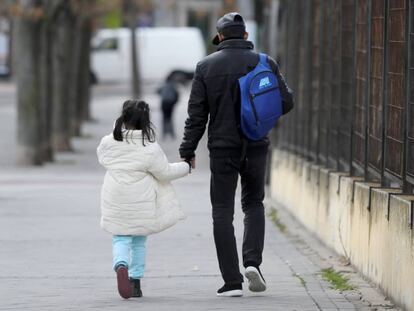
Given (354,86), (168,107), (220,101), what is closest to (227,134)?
(220,101)

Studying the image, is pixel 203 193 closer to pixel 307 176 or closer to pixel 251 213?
pixel 307 176

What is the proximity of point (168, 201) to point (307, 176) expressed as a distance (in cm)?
524

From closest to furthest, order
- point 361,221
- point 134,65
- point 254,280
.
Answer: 1. point 254,280
2. point 361,221
3. point 134,65

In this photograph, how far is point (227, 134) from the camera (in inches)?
337

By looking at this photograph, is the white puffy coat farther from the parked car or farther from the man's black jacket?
the parked car

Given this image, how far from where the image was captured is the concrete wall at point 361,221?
812cm

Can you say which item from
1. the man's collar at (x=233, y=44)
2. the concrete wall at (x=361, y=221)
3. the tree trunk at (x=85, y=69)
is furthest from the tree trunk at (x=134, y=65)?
the man's collar at (x=233, y=44)

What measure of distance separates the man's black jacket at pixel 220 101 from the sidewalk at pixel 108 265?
0.95 metres

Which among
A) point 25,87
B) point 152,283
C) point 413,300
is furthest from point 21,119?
point 413,300

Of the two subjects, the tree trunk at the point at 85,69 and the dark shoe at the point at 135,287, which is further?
the tree trunk at the point at 85,69

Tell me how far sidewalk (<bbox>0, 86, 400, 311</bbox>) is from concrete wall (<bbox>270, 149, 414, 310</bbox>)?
0.77ft

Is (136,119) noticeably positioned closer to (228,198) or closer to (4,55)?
(228,198)

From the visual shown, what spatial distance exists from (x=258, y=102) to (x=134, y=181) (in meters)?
0.89

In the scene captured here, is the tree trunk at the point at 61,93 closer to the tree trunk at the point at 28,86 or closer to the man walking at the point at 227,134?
the tree trunk at the point at 28,86
